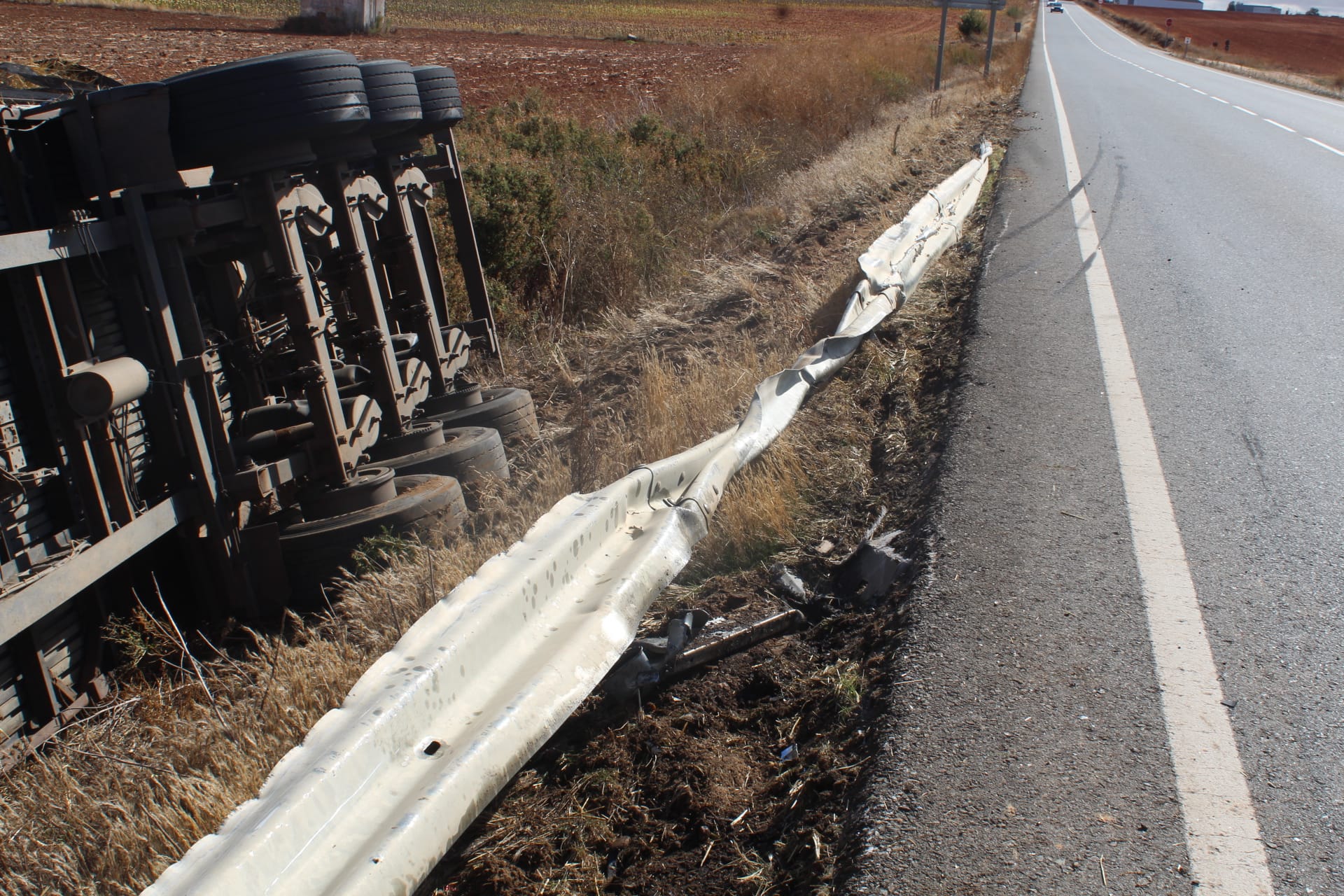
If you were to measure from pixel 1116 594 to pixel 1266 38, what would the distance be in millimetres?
73512

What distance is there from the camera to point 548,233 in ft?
34.4

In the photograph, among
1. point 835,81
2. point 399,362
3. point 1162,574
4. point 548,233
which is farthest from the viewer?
point 835,81

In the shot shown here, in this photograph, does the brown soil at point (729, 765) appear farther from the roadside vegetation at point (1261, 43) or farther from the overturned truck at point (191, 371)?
the roadside vegetation at point (1261, 43)

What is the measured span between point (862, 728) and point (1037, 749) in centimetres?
48

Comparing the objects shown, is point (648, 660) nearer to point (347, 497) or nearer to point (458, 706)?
point (458, 706)

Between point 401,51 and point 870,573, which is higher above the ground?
point 401,51

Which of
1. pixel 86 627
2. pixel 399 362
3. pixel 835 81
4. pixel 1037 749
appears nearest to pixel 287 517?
pixel 86 627

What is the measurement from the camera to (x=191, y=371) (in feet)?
15.5

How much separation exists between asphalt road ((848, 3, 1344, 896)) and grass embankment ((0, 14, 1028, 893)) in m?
0.28

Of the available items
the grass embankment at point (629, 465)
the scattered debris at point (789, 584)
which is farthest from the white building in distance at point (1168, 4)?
the scattered debris at point (789, 584)

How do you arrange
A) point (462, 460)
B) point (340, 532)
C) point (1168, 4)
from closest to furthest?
point (340, 532) → point (462, 460) → point (1168, 4)

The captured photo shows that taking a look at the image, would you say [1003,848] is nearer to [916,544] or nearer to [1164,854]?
[1164,854]

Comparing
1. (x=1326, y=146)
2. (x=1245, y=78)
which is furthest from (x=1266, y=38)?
(x=1326, y=146)

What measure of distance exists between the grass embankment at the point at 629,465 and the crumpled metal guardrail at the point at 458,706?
0.28 meters
